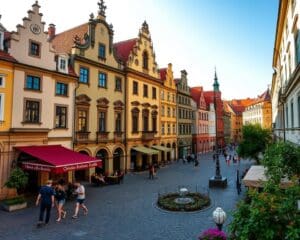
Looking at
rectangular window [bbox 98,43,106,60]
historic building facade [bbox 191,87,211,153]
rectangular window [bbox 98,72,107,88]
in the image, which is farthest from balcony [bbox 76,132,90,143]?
historic building facade [bbox 191,87,211,153]

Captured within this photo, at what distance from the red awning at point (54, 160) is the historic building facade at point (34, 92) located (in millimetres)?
926

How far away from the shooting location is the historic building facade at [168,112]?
43406 millimetres

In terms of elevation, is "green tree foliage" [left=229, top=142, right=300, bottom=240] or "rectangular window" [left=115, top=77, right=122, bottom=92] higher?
"rectangular window" [left=115, top=77, right=122, bottom=92]

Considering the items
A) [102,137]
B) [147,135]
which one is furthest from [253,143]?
[102,137]

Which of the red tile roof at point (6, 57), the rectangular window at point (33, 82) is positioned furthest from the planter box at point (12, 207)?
the red tile roof at point (6, 57)

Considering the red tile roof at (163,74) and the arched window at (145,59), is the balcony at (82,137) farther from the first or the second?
the red tile roof at (163,74)

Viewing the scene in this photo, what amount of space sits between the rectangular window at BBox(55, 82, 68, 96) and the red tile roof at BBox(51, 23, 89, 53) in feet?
15.1

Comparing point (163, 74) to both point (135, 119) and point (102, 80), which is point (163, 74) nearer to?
point (135, 119)

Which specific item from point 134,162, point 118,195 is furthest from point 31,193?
point 134,162

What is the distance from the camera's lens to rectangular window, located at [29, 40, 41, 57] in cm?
2151

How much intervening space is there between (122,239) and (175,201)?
669 cm

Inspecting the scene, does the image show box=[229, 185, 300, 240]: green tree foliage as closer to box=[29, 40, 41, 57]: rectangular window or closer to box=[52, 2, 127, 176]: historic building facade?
box=[29, 40, 41, 57]: rectangular window

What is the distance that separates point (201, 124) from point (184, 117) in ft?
37.9

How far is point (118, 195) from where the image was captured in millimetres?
21078
